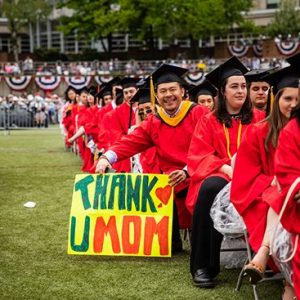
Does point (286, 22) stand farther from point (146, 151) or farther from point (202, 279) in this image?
point (202, 279)

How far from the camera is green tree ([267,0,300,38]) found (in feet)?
182

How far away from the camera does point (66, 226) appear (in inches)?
315

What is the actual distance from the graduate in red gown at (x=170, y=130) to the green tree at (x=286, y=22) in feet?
166

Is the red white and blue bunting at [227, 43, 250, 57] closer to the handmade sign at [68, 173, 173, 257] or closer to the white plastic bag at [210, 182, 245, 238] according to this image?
the handmade sign at [68, 173, 173, 257]

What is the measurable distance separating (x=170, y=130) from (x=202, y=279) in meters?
1.65

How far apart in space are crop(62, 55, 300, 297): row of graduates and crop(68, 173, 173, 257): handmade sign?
6.7 inches

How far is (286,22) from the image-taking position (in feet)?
183

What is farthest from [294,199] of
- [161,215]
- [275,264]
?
[161,215]

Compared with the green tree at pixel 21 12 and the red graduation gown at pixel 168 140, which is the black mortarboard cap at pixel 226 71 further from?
the green tree at pixel 21 12

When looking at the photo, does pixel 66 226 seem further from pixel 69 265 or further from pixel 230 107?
pixel 230 107

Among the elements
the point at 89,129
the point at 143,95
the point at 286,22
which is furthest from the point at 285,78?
the point at 286,22

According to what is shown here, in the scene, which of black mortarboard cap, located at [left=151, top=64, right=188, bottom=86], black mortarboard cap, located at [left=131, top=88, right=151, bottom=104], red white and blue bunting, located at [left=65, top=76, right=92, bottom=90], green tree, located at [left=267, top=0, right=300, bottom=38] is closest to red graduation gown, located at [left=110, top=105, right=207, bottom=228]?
black mortarboard cap, located at [left=151, top=64, right=188, bottom=86]

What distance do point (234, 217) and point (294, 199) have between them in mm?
1080

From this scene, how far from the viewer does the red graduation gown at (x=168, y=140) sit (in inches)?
260
